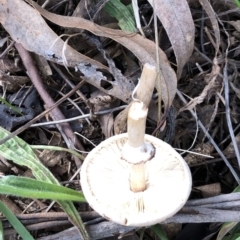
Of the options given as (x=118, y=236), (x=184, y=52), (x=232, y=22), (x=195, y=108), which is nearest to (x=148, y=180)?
(x=118, y=236)

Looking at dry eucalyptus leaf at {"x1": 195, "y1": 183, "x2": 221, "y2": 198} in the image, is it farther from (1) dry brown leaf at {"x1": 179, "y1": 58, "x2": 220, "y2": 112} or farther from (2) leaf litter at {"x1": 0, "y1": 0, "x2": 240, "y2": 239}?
(1) dry brown leaf at {"x1": 179, "y1": 58, "x2": 220, "y2": 112}

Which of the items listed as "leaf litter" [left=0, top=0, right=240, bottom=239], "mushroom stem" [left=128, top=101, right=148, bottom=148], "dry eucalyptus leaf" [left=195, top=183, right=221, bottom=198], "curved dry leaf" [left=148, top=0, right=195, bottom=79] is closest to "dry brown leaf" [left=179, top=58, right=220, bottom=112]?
"leaf litter" [left=0, top=0, right=240, bottom=239]

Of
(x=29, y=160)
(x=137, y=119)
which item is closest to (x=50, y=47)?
(x=29, y=160)

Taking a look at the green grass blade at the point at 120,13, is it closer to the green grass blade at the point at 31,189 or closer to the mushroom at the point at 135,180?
the mushroom at the point at 135,180

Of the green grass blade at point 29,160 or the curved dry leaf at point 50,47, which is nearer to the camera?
the green grass blade at point 29,160

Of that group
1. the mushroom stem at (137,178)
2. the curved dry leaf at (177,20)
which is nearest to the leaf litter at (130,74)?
the curved dry leaf at (177,20)

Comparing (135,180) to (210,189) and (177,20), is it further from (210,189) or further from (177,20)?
(177,20)
